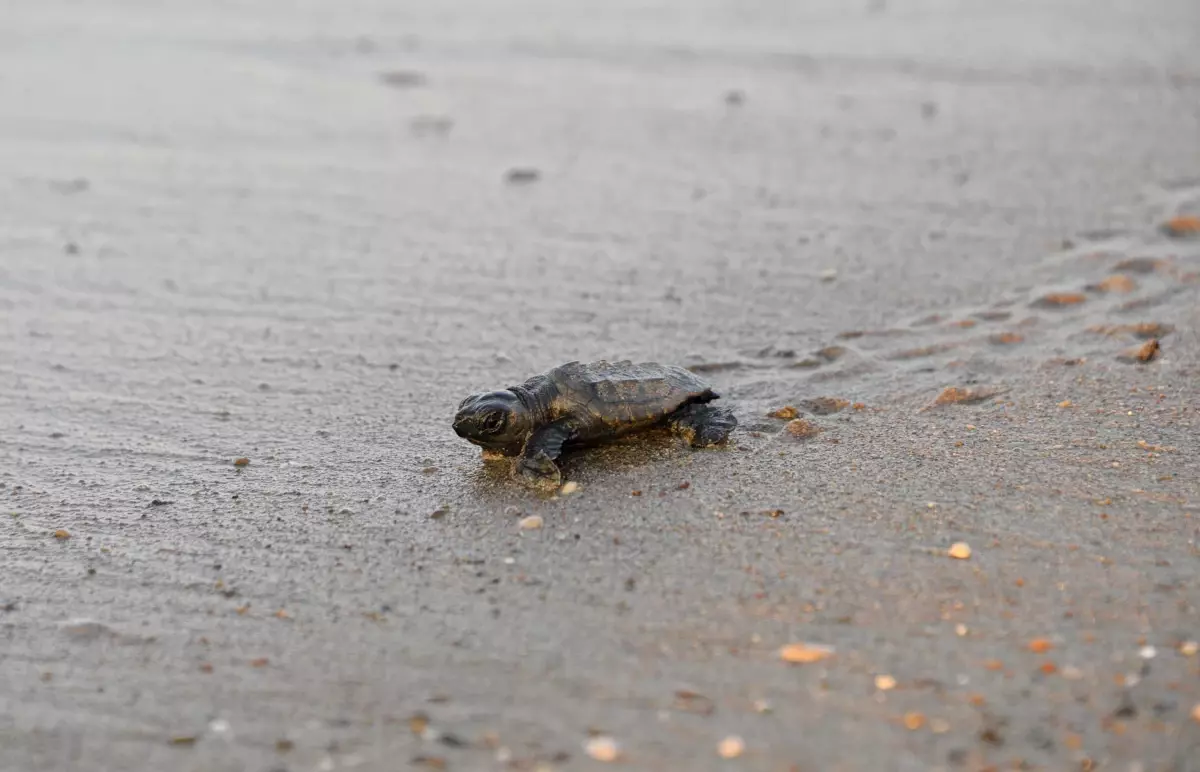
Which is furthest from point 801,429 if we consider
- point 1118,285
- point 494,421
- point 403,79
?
point 403,79

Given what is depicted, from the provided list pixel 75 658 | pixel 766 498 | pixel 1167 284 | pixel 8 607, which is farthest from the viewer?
pixel 1167 284

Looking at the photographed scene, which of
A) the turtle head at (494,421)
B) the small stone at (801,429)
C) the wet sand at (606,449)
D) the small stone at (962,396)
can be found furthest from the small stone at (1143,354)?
Answer: the turtle head at (494,421)

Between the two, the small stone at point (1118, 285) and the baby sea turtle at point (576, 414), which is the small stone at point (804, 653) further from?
the small stone at point (1118, 285)

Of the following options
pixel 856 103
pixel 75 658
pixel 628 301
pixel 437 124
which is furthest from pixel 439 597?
pixel 856 103

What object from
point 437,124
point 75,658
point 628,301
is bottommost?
point 75,658

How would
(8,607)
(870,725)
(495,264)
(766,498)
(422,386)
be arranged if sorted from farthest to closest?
1. (495,264)
2. (422,386)
3. (766,498)
4. (8,607)
5. (870,725)

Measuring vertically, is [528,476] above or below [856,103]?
below

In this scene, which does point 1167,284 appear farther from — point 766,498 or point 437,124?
point 437,124
